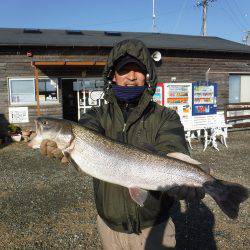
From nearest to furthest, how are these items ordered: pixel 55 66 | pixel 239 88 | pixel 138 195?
pixel 138 195
pixel 55 66
pixel 239 88

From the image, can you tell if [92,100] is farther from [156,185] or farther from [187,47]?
[156,185]

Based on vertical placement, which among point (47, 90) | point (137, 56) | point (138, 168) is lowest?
point (138, 168)

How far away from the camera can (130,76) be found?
3623 mm

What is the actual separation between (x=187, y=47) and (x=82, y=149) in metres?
16.1

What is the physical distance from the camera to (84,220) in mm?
6375

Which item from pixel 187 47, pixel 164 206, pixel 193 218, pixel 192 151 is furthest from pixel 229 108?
pixel 164 206

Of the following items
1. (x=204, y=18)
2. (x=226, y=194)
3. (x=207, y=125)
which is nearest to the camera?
(x=226, y=194)

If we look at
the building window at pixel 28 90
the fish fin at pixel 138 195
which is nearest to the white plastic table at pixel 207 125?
the building window at pixel 28 90

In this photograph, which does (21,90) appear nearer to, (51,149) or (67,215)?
(67,215)

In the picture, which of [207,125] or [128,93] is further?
[207,125]

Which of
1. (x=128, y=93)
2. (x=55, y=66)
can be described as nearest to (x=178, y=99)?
(x=55, y=66)

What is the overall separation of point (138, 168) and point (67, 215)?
3.90m

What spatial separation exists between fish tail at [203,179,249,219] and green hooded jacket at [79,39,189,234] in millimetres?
404

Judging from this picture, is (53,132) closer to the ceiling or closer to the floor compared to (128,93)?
closer to the floor
